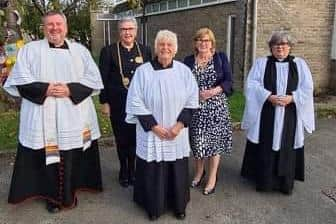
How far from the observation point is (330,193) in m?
4.58

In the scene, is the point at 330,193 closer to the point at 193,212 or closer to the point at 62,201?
the point at 193,212

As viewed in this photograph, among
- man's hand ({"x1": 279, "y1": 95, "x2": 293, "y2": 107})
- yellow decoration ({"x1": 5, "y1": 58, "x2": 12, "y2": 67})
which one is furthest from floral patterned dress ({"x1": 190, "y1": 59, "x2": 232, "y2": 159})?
yellow decoration ({"x1": 5, "y1": 58, "x2": 12, "y2": 67})

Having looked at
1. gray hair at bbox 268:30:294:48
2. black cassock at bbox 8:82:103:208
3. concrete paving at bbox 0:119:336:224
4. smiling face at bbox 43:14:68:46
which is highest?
smiling face at bbox 43:14:68:46

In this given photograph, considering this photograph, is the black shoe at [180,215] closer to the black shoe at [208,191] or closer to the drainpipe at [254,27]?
the black shoe at [208,191]

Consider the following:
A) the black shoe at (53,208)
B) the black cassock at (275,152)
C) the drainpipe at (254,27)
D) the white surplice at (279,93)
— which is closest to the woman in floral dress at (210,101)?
the white surplice at (279,93)

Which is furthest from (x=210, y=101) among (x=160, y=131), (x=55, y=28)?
(x=55, y=28)

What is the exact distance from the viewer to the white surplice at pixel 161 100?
3.76m

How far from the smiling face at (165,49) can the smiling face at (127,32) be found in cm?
65

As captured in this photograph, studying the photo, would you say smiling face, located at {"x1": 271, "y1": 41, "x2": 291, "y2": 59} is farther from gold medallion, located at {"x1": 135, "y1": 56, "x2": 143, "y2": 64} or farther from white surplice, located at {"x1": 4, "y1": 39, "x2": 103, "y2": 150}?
white surplice, located at {"x1": 4, "y1": 39, "x2": 103, "y2": 150}

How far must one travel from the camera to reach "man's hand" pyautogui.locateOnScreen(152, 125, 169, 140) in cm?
376

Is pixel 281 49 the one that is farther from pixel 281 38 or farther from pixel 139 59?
pixel 139 59

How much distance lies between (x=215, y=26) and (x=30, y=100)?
957cm

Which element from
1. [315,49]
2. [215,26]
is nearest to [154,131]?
[315,49]

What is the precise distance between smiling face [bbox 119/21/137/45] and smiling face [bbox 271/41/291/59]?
4.83 ft
